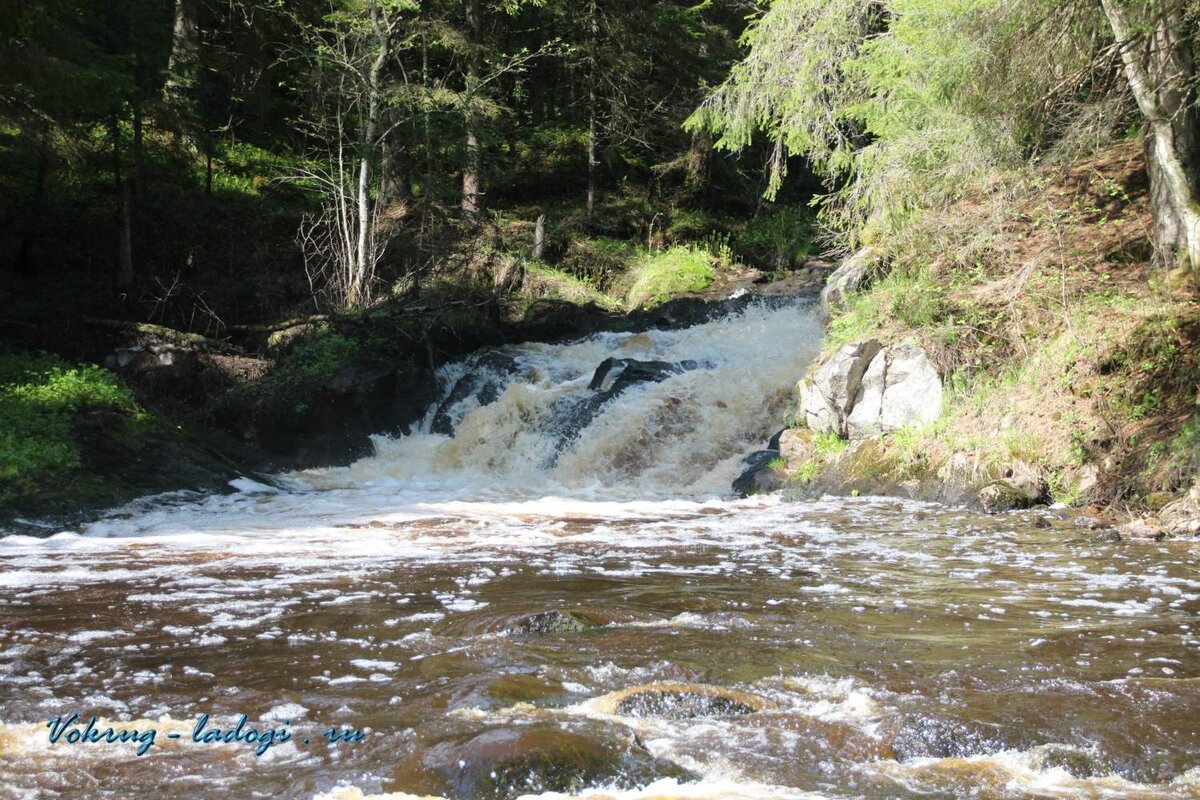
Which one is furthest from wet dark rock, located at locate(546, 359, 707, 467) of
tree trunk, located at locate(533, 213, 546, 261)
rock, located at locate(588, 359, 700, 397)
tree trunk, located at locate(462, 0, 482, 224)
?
tree trunk, located at locate(533, 213, 546, 261)

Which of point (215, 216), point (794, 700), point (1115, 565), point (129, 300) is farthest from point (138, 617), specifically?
point (215, 216)

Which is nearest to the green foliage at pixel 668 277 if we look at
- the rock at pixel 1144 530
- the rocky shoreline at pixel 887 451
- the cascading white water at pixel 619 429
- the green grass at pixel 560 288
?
the green grass at pixel 560 288

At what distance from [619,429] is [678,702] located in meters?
10.5

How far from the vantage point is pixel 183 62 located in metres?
20.2

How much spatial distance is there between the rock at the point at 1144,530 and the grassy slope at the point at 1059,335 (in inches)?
16.9

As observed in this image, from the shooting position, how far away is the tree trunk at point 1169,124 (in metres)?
9.34

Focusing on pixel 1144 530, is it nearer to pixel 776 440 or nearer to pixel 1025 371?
pixel 1025 371

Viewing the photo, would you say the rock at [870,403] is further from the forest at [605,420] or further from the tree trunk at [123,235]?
the tree trunk at [123,235]

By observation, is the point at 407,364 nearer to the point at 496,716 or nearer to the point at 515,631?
the point at 515,631

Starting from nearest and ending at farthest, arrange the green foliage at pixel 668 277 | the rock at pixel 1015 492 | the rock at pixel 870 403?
the rock at pixel 1015 492 < the rock at pixel 870 403 < the green foliage at pixel 668 277

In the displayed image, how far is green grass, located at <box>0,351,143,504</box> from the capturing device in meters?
11.0

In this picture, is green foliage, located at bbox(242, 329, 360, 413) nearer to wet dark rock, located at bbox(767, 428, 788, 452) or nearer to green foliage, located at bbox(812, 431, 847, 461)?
wet dark rock, located at bbox(767, 428, 788, 452)

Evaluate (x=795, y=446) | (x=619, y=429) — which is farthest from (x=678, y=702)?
(x=619, y=429)

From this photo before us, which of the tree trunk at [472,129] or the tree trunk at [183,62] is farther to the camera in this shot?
the tree trunk at [472,129]
